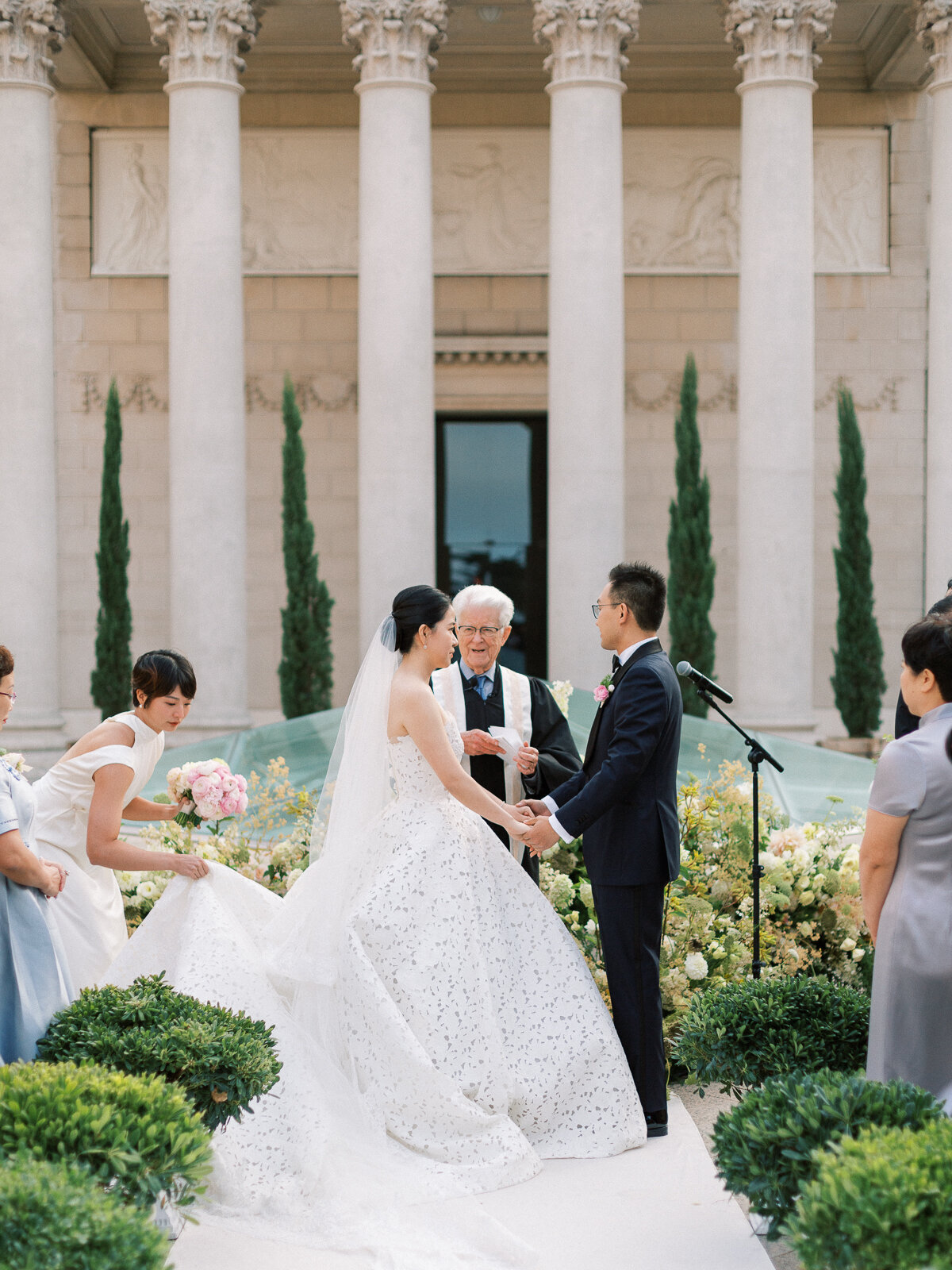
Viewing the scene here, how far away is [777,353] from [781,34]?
4.07m

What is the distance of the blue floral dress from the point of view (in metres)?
4.76

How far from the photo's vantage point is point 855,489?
1802 centimetres

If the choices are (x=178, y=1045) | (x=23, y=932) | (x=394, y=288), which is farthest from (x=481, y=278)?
(x=178, y=1045)

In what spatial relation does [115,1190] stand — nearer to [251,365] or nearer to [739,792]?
[739,792]

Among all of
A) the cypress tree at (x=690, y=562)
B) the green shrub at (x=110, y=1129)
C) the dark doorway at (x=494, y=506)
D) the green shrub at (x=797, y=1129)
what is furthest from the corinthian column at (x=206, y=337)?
the green shrub at (x=797, y=1129)

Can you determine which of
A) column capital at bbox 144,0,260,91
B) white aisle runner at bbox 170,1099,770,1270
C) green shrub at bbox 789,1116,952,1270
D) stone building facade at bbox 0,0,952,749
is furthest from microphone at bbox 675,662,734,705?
column capital at bbox 144,0,260,91

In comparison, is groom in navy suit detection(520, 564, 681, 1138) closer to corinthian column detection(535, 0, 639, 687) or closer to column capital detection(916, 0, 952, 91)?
corinthian column detection(535, 0, 639, 687)

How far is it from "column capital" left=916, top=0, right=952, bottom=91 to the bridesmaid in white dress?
576 inches

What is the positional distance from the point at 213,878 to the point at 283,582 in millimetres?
14136

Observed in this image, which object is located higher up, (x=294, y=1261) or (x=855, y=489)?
(x=855, y=489)

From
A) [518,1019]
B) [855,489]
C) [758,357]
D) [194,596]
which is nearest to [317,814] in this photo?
[518,1019]

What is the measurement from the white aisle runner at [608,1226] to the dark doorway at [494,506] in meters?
15.0

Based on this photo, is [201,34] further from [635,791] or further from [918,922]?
[918,922]

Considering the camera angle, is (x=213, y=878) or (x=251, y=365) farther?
(x=251, y=365)
